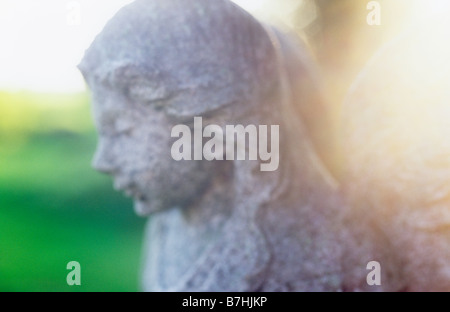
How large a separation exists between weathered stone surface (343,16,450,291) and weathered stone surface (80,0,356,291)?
84mm

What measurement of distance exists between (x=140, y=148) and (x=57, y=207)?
5.28 feet

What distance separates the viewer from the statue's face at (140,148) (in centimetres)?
123

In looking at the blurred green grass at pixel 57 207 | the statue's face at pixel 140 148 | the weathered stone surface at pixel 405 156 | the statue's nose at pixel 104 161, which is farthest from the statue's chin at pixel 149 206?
the blurred green grass at pixel 57 207

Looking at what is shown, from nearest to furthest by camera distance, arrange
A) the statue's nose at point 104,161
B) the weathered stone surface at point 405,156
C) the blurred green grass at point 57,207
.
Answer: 1. the weathered stone surface at point 405,156
2. the statue's nose at point 104,161
3. the blurred green grass at point 57,207

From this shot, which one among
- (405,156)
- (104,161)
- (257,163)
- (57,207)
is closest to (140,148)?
(104,161)

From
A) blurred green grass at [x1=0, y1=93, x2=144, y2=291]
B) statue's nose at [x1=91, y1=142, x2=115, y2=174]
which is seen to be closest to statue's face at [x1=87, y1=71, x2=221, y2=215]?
statue's nose at [x1=91, y1=142, x2=115, y2=174]

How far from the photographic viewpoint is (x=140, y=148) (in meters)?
1.26

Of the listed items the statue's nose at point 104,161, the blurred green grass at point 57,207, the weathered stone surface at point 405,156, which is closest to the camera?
the weathered stone surface at point 405,156

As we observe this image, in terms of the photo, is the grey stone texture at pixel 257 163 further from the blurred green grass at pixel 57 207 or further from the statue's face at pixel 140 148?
the blurred green grass at pixel 57 207

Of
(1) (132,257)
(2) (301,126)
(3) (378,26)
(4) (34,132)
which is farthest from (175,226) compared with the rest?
(4) (34,132)

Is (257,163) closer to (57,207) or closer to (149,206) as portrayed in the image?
(149,206)

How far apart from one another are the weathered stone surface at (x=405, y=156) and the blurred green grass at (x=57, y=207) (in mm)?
1385

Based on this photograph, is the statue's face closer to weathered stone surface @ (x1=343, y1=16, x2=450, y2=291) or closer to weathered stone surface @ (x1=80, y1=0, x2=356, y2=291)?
weathered stone surface @ (x1=80, y1=0, x2=356, y2=291)
